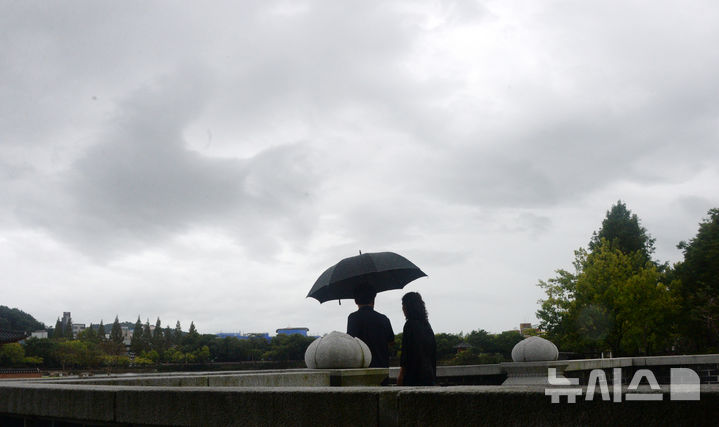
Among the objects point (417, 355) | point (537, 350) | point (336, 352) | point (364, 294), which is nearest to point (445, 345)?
point (537, 350)

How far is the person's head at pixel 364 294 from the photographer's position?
739 centimetres

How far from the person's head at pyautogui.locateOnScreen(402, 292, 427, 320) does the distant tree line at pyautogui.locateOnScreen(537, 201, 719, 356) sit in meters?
35.1

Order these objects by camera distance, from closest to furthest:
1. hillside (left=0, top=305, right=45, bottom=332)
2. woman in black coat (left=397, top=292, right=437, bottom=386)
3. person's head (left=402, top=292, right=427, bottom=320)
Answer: woman in black coat (left=397, top=292, right=437, bottom=386) → person's head (left=402, top=292, right=427, bottom=320) → hillside (left=0, top=305, right=45, bottom=332)

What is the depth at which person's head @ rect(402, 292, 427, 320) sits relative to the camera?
222 inches

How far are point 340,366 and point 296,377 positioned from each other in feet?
1.70

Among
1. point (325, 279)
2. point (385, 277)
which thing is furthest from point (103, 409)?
point (385, 277)

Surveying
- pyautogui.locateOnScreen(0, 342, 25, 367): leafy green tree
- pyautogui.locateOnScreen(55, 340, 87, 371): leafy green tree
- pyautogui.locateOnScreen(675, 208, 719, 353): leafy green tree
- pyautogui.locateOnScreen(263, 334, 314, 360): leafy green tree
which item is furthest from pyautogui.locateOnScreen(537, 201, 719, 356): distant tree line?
pyautogui.locateOnScreen(55, 340, 87, 371): leafy green tree

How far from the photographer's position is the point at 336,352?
6441mm

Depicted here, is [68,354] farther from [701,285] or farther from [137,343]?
[701,285]

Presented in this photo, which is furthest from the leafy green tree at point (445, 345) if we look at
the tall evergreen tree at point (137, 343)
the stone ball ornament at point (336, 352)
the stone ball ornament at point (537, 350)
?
the tall evergreen tree at point (137, 343)

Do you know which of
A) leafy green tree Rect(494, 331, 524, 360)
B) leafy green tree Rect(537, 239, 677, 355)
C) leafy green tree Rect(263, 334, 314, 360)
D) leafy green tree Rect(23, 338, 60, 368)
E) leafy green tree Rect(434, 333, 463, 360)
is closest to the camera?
leafy green tree Rect(537, 239, 677, 355)

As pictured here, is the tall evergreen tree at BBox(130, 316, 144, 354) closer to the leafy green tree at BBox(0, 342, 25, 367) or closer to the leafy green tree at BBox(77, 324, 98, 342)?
the leafy green tree at BBox(77, 324, 98, 342)

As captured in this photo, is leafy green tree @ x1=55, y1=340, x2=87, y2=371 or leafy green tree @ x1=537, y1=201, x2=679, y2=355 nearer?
leafy green tree @ x1=537, y1=201, x2=679, y2=355

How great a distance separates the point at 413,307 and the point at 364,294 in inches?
71.1
